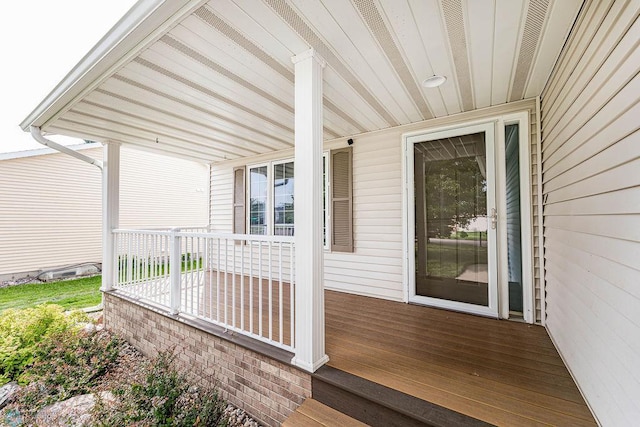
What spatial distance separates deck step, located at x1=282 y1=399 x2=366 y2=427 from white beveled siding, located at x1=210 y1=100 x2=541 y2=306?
2.01 meters

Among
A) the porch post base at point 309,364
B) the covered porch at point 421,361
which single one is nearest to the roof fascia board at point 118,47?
the covered porch at point 421,361

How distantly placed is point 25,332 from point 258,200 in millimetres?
3692

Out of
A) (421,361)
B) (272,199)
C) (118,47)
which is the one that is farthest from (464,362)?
(272,199)

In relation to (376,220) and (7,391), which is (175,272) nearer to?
(7,391)

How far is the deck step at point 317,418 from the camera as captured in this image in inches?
67.3

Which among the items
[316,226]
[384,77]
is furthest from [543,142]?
[316,226]

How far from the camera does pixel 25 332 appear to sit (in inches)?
142

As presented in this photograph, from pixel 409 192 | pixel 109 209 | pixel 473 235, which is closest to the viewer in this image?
pixel 473 235

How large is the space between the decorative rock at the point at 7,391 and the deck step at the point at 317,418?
135 inches

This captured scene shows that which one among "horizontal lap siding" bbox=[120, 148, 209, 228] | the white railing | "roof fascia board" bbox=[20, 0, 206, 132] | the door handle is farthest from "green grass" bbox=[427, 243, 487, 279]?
"horizontal lap siding" bbox=[120, 148, 209, 228]

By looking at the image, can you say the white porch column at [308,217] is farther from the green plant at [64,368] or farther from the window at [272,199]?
the window at [272,199]

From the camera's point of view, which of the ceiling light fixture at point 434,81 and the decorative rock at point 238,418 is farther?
the ceiling light fixture at point 434,81

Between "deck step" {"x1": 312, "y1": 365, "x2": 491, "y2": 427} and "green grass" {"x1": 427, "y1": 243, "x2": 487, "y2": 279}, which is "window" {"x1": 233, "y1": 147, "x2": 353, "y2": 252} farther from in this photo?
"deck step" {"x1": 312, "y1": 365, "x2": 491, "y2": 427}

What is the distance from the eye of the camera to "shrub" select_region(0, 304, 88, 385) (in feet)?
10.8
